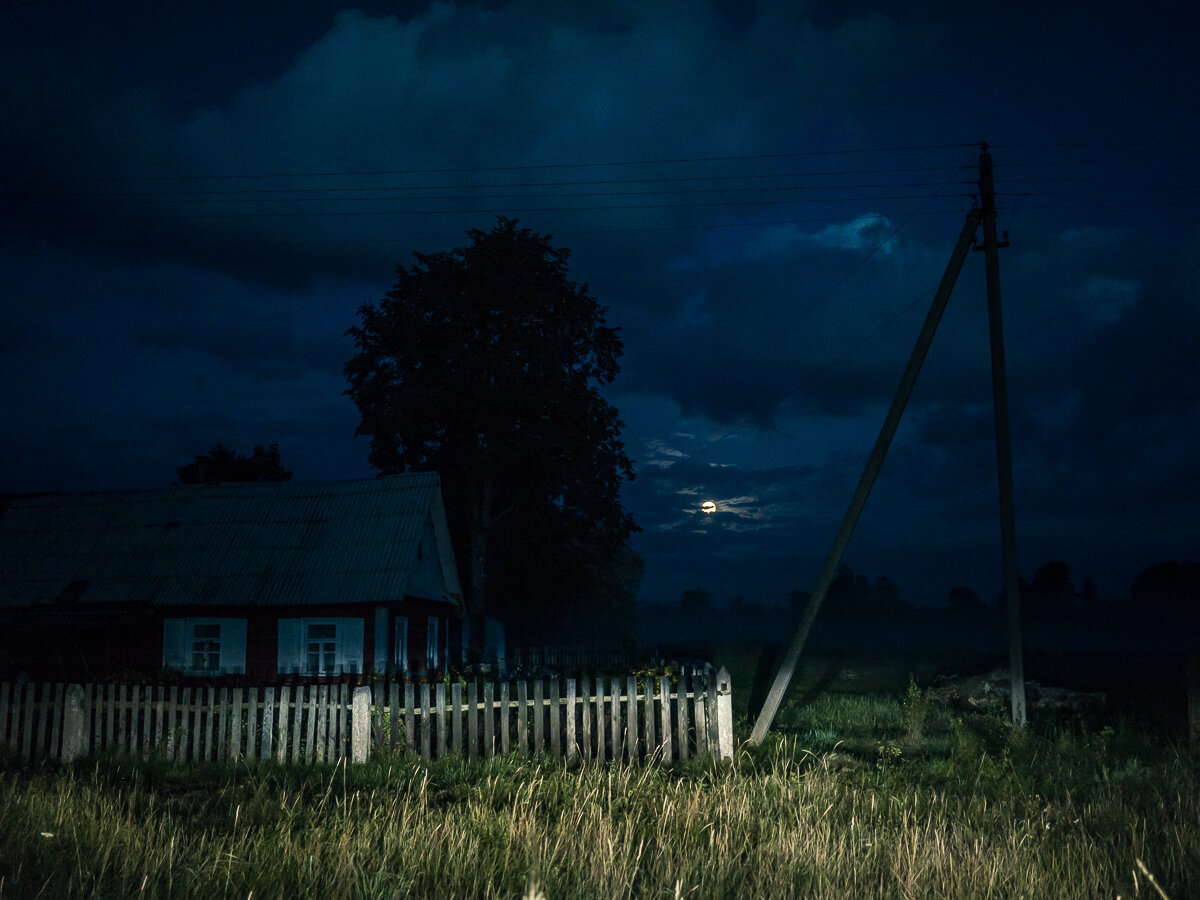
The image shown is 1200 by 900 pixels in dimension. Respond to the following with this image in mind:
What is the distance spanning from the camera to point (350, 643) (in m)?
22.1

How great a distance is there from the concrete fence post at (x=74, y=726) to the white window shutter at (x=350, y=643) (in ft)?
34.2

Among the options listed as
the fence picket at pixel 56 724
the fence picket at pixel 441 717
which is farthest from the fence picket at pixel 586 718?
the fence picket at pixel 56 724

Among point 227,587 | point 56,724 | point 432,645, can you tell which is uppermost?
point 227,587

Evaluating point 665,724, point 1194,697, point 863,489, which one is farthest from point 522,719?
point 1194,697

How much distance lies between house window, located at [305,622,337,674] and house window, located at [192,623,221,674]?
237 cm

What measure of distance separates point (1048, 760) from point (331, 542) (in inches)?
706

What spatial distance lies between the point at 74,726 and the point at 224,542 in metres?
12.7

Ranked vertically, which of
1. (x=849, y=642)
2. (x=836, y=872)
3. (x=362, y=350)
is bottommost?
(x=849, y=642)

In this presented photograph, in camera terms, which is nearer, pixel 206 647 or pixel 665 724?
pixel 665 724

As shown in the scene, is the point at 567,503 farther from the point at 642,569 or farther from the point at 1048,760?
the point at 642,569

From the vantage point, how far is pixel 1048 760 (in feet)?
33.2

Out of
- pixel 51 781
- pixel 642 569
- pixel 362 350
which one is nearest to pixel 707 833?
pixel 51 781

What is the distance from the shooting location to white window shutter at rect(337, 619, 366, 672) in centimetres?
2198

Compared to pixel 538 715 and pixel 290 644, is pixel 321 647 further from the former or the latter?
pixel 538 715
